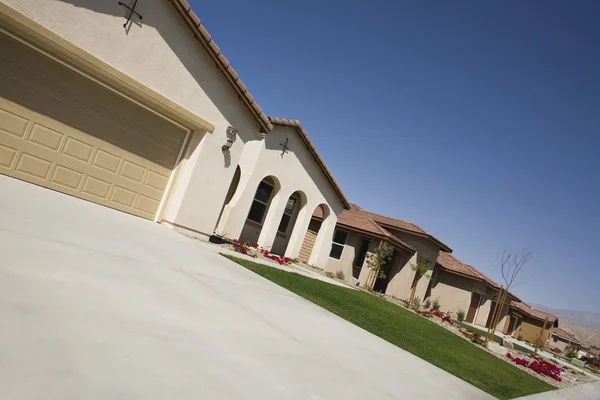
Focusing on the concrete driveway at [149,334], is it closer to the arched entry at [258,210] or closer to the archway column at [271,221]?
the archway column at [271,221]

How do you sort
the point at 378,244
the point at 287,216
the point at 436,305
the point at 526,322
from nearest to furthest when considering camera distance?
1. the point at 287,216
2. the point at 378,244
3. the point at 436,305
4. the point at 526,322

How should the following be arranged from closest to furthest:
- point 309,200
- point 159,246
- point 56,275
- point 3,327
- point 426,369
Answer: point 3,327
point 56,275
point 426,369
point 159,246
point 309,200

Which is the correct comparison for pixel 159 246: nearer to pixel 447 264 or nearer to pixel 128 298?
pixel 128 298

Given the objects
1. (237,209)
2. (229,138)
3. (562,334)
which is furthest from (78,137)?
(562,334)

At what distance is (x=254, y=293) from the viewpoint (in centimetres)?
548

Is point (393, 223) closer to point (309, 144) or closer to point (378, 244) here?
point (378, 244)

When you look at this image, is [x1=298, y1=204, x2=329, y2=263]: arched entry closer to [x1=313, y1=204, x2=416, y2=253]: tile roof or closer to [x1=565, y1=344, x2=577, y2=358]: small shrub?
[x1=313, y1=204, x2=416, y2=253]: tile roof

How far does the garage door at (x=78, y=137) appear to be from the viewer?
283 inches

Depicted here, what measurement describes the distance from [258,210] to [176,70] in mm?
7551

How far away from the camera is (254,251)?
12.9 m

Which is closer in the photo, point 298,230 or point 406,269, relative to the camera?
point 298,230

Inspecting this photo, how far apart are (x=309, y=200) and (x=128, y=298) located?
13247mm

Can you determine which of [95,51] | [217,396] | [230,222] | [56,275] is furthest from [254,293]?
[230,222]

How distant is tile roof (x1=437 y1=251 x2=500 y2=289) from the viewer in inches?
1188
